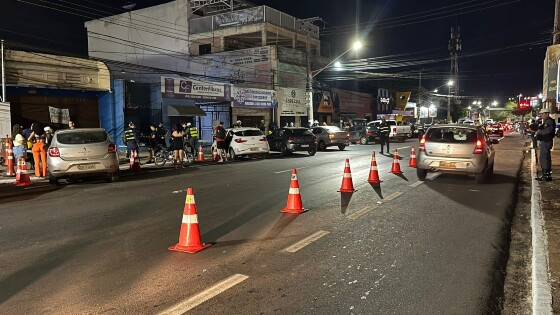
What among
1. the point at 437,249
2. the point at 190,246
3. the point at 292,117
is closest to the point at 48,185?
the point at 190,246

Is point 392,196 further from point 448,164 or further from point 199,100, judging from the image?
point 199,100

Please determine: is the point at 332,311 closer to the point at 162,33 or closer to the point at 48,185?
the point at 48,185

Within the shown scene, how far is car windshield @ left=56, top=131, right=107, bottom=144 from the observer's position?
39.3 feet

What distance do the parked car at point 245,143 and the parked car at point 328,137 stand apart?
232 inches

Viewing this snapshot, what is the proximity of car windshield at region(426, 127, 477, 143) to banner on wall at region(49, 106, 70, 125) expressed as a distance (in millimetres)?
17187

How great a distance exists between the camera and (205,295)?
425 centimetres

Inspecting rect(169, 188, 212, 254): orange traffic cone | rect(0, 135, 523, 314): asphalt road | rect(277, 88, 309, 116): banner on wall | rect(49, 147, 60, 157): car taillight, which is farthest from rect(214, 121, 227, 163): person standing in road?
rect(277, 88, 309, 116): banner on wall

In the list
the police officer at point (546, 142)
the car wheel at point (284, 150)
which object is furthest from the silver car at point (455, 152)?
the car wheel at point (284, 150)

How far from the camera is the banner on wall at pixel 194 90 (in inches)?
985

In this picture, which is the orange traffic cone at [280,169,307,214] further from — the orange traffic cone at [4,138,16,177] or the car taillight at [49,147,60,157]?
the orange traffic cone at [4,138,16,177]

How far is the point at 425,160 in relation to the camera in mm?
11438

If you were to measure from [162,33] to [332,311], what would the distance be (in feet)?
143

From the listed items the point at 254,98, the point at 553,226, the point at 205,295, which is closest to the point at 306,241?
the point at 205,295

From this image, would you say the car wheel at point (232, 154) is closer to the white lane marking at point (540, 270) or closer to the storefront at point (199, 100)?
the storefront at point (199, 100)
